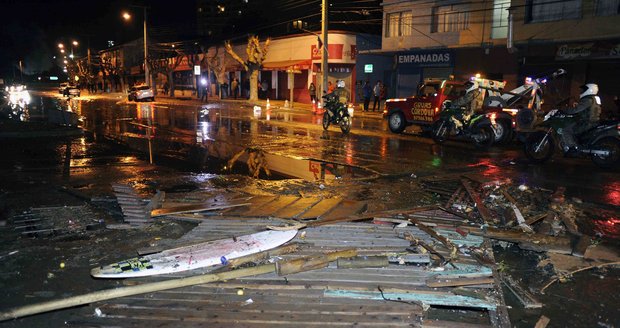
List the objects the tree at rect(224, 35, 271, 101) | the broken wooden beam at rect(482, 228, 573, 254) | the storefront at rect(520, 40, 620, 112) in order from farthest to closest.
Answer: the tree at rect(224, 35, 271, 101), the storefront at rect(520, 40, 620, 112), the broken wooden beam at rect(482, 228, 573, 254)

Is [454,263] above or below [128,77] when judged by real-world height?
below

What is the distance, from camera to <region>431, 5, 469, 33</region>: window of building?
27156 millimetres

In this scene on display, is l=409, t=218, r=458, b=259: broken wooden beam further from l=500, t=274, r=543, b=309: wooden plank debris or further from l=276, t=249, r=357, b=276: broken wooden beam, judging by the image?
l=276, t=249, r=357, b=276: broken wooden beam

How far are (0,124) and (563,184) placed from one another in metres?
20.6

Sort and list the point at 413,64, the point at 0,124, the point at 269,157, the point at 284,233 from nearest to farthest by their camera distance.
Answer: the point at 284,233, the point at 269,157, the point at 0,124, the point at 413,64

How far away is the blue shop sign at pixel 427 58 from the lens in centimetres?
2811

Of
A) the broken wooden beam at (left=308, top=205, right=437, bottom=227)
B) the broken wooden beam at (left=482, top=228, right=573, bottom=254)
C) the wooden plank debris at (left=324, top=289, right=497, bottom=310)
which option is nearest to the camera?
the wooden plank debris at (left=324, top=289, right=497, bottom=310)

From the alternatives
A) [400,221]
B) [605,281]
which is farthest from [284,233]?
[605,281]

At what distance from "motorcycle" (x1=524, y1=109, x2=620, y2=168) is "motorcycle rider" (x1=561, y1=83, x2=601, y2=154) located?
4.1 inches

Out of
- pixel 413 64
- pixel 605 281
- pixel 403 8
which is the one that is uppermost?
pixel 403 8

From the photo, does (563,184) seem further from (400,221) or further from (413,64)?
(413,64)

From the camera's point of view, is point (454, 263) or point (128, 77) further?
point (128, 77)

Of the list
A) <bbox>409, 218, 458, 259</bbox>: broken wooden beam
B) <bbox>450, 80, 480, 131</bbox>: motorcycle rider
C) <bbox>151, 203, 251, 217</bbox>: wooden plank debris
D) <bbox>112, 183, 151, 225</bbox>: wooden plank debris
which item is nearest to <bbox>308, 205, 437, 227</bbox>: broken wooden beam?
<bbox>409, 218, 458, 259</bbox>: broken wooden beam

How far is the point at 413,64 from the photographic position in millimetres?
30578
